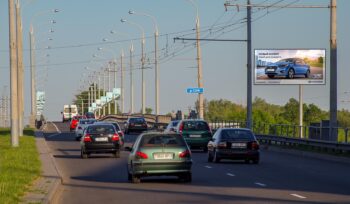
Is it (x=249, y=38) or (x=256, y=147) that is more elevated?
(x=249, y=38)

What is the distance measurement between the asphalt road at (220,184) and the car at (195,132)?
929 centimetres

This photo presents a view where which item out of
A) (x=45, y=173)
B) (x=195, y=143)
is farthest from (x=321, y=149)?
(x=45, y=173)

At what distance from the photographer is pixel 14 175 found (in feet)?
79.0

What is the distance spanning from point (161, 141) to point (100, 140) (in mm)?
14593

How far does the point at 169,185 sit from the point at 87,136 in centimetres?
1569

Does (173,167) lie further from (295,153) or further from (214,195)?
(295,153)

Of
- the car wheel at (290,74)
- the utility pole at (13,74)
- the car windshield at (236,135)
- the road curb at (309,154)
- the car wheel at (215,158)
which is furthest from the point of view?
the car wheel at (290,74)

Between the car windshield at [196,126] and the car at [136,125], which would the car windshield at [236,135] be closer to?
the car windshield at [196,126]

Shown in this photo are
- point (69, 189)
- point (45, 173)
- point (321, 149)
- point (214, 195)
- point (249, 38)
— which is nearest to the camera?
point (214, 195)

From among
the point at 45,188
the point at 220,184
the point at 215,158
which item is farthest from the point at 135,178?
the point at 215,158

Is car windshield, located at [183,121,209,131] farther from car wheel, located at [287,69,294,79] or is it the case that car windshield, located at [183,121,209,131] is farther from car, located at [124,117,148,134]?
car, located at [124,117,148,134]

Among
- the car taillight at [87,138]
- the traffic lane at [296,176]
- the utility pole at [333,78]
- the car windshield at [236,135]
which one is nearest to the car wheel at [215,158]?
the traffic lane at [296,176]

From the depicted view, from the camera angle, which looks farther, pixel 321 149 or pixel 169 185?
pixel 321 149

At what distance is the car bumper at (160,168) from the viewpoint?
24.2m
